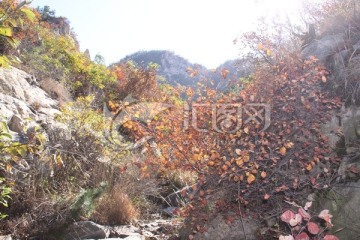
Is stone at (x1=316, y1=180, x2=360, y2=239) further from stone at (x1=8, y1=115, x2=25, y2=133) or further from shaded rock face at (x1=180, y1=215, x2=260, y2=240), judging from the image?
stone at (x1=8, y1=115, x2=25, y2=133)

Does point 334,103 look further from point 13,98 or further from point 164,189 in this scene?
point 13,98

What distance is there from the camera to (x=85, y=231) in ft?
15.0

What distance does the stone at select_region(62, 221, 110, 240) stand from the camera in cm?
456

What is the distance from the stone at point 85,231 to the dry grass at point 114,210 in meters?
0.39

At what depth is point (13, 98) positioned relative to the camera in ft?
23.1

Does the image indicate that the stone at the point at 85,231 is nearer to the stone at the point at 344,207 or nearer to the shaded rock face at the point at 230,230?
the shaded rock face at the point at 230,230

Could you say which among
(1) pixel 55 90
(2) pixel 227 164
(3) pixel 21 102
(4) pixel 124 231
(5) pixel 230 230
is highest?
(1) pixel 55 90

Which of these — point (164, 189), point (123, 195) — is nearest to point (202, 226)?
point (123, 195)

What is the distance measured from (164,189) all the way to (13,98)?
162 inches

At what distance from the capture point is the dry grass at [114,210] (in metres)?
5.10

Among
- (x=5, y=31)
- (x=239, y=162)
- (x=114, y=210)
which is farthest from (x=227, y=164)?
(x=5, y=31)

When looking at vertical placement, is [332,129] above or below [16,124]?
below

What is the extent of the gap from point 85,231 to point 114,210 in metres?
0.68

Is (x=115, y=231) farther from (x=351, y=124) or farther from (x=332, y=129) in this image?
(x=351, y=124)
